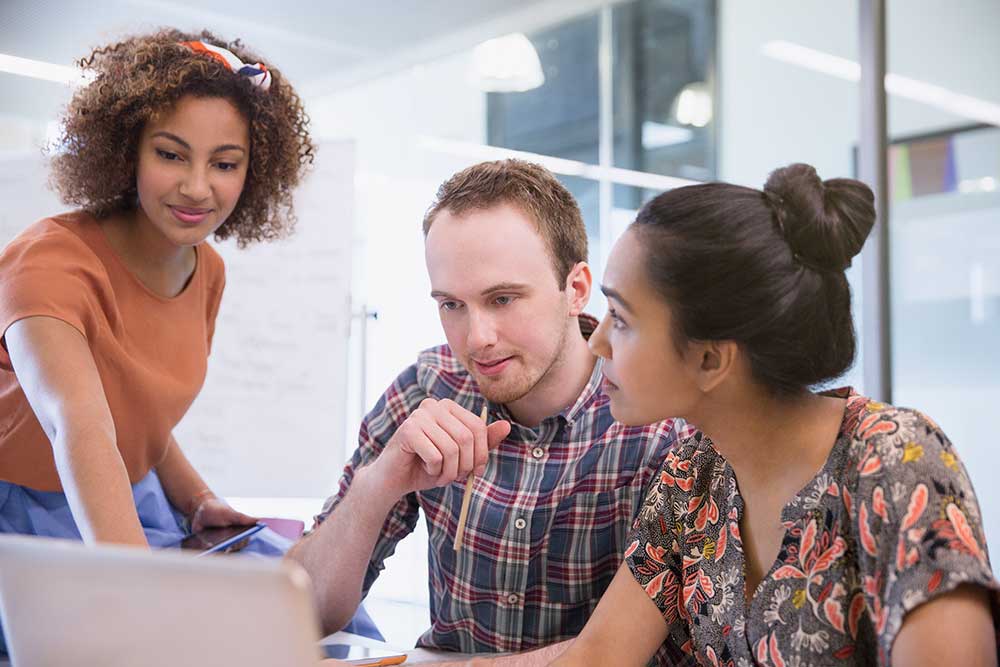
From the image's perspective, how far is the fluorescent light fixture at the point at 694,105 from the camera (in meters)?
4.04

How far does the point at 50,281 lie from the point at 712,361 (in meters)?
0.92

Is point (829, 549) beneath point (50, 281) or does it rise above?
beneath

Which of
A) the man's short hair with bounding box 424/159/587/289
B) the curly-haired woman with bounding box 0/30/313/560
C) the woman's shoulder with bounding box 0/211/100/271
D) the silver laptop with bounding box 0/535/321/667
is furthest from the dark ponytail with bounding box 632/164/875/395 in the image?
the woman's shoulder with bounding box 0/211/100/271

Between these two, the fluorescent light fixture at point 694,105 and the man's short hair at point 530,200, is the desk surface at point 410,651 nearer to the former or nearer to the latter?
the man's short hair at point 530,200

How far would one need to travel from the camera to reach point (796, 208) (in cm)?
105

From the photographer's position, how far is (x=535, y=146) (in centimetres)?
446

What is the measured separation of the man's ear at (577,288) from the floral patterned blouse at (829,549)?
0.95ft

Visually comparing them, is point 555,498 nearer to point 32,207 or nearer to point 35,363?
point 35,363

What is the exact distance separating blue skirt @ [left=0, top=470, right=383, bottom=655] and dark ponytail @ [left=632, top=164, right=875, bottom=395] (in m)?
0.89

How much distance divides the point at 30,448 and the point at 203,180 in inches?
19.1

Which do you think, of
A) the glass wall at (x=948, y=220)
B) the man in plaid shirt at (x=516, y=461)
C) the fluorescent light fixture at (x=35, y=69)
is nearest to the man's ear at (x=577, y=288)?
the man in plaid shirt at (x=516, y=461)

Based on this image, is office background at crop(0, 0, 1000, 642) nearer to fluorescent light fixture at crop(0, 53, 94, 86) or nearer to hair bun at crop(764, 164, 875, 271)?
fluorescent light fixture at crop(0, 53, 94, 86)

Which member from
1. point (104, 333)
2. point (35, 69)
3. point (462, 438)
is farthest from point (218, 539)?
point (35, 69)

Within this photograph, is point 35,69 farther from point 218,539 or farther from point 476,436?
point 476,436
